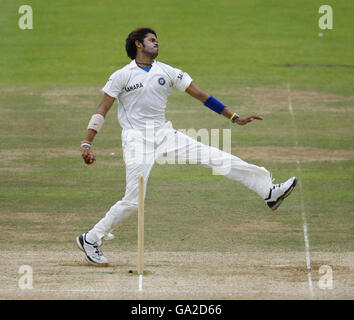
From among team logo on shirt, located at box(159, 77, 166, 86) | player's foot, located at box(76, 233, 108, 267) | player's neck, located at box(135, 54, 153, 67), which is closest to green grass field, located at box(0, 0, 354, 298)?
player's foot, located at box(76, 233, 108, 267)

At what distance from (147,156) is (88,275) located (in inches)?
62.7

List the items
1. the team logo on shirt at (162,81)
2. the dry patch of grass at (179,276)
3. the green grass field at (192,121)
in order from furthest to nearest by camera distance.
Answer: the green grass field at (192,121) < the team logo on shirt at (162,81) < the dry patch of grass at (179,276)

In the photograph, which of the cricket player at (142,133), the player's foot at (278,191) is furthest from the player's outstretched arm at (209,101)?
the player's foot at (278,191)

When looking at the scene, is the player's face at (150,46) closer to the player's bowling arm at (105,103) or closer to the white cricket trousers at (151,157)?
the player's bowling arm at (105,103)

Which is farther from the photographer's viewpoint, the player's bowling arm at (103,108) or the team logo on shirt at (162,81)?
the team logo on shirt at (162,81)

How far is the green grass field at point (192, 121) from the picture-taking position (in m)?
13.8

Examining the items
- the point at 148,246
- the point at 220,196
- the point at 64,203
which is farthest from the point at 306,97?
the point at 148,246

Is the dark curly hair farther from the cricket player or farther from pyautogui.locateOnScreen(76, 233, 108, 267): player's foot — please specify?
pyautogui.locateOnScreen(76, 233, 108, 267): player's foot

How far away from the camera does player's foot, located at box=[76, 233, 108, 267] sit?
11.1 metres

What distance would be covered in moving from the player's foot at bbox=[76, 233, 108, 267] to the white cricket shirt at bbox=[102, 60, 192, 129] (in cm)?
151

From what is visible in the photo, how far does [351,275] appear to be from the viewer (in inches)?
418

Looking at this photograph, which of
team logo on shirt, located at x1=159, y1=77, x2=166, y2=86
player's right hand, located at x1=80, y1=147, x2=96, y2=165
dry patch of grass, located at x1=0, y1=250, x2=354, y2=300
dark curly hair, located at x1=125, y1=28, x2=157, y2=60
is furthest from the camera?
dark curly hair, located at x1=125, y1=28, x2=157, y2=60

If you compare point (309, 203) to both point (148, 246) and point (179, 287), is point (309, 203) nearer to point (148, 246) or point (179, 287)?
point (148, 246)

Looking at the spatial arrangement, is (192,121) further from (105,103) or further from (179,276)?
(179,276)
